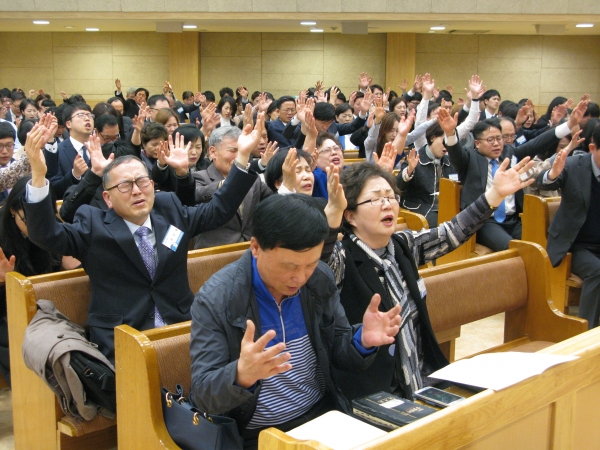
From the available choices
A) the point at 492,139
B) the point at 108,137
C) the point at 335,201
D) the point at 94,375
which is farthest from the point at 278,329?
the point at 108,137

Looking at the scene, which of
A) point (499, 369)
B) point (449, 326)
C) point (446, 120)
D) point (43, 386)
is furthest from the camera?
point (446, 120)

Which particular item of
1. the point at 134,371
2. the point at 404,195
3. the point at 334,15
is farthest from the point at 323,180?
the point at 334,15

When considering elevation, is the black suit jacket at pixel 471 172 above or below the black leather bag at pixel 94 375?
above

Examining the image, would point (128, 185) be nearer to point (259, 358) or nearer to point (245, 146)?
point (245, 146)

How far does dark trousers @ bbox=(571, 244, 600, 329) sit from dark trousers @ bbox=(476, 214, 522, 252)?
0.60m

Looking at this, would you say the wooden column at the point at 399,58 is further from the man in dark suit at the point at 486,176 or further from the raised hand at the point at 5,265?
the raised hand at the point at 5,265

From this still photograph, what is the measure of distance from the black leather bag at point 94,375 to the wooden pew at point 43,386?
0.16m

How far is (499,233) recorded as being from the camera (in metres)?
4.74

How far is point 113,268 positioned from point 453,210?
3.09 m

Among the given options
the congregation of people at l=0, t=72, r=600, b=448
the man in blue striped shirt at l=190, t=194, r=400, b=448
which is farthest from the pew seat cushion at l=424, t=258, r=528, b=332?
the man in blue striped shirt at l=190, t=194, r=400, b=448

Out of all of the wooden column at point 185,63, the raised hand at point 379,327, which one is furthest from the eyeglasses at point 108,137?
the wooden column at point 185,63

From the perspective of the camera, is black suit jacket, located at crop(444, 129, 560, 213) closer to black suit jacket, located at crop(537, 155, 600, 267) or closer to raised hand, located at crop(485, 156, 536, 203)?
black suit jacket, located at crop(537, 155, 600, 267)

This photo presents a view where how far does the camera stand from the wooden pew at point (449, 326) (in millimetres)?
2035

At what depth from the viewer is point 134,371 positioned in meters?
2.08
